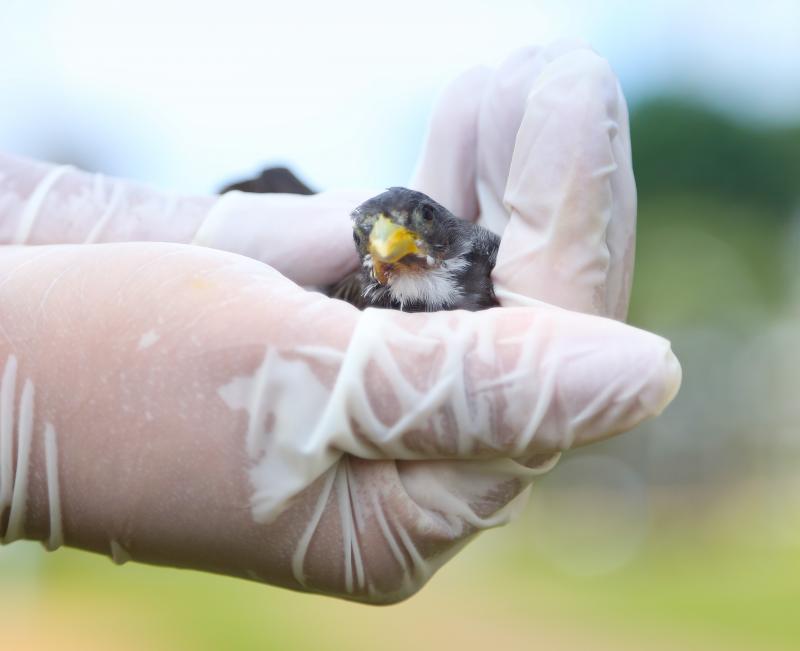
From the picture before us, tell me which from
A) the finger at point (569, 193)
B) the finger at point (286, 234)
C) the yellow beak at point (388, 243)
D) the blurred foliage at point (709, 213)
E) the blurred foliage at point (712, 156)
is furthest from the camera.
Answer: the blurred foliage at point (709, 213)

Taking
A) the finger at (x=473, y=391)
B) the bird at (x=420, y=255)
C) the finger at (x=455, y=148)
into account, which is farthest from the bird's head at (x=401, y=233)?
the finger at (x=473, y=391)

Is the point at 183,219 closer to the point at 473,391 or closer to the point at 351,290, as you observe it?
the point at 351,290

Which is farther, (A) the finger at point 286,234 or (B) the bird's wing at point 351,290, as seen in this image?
(A) the finger at point 286,234

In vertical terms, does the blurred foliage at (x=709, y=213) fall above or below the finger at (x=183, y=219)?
below

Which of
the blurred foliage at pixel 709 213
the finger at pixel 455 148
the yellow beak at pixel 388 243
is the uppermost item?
the finger at pixel 455 148

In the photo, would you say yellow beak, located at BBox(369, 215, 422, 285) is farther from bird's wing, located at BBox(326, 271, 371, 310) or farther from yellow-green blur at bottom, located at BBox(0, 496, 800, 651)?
yellow-green blur at bottom, located at BBox(0, 496, 800, 651)

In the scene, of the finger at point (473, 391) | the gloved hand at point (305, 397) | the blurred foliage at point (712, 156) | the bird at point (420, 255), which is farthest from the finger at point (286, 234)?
the blurred foliage at point (712, 156)

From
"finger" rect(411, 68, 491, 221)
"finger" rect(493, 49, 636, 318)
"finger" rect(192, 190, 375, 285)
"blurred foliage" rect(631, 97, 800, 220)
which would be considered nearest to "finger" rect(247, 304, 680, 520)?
"finger" rect(493, 49, 636, 318)

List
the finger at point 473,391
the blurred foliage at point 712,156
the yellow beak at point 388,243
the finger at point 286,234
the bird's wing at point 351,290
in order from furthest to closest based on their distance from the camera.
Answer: the blurred foliage at point 712,156, the finger at point 286,234, the bird's wing at point 351,290, the yellow beak at point 388,243, the finger at point 473,391

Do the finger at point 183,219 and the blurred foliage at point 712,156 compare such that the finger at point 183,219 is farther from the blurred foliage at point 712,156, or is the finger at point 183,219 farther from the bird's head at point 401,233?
the blurred foliage at point 712,156

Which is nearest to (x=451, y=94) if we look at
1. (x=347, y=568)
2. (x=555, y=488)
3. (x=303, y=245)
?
(x=303, y=245)
